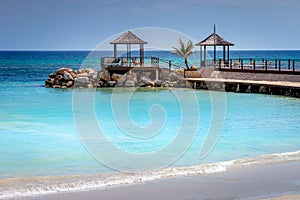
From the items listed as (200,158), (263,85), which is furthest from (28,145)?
(263,85)

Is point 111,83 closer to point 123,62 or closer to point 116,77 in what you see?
point 116,77

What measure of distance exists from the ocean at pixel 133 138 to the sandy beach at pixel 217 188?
1.42 ft

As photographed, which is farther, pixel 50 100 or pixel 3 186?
pixel 50 100

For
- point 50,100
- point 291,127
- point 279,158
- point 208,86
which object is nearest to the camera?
point 279,158

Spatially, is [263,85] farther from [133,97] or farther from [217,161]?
[217,161]

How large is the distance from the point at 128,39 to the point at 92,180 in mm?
25759

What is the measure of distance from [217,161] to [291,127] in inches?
248

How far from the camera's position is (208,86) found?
3362 cm

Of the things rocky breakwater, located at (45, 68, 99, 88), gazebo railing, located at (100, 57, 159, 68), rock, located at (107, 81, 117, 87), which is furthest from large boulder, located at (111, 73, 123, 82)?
rocky breakwater, located at (45, 68, 99, 88)

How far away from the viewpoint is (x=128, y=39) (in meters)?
35.8

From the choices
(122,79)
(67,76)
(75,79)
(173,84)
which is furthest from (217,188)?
(67,76)

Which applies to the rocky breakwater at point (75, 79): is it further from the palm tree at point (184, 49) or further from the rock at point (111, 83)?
the palm tree at point (184, 49)

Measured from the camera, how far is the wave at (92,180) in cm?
976

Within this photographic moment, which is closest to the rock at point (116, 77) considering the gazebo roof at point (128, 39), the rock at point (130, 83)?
the rock at point (130, 83)
